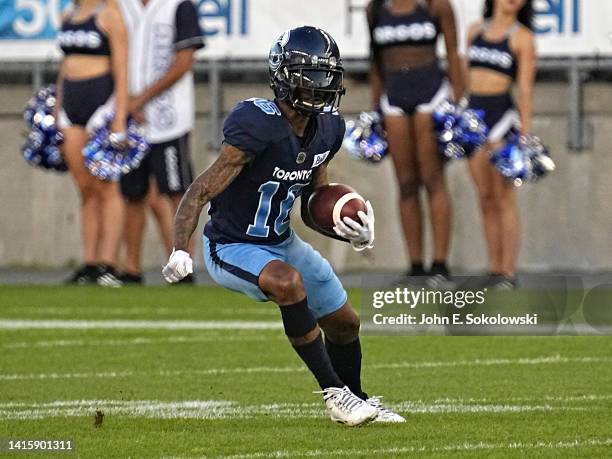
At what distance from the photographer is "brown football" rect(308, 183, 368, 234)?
24.7ft

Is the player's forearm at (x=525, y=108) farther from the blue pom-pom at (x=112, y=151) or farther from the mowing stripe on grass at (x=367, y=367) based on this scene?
the mowing stripe on grass at (x=367, y=367)

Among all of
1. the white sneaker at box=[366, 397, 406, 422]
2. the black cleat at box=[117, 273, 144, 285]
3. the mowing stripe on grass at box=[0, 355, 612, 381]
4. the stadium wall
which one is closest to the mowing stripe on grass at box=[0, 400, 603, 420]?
the white sneaker at box=[366, 397, 406, 422]

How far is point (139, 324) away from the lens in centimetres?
1182

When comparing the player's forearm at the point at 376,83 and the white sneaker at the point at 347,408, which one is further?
the player's forearm at the point at 376,83

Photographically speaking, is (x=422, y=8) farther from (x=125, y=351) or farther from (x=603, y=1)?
(x=125, y=351)

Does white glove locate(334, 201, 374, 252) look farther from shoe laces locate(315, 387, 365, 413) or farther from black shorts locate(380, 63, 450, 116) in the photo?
black shorts locate(380, 63, 450, 116)

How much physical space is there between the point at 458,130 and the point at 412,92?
442 mm

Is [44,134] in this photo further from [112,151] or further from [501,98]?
[501,98]

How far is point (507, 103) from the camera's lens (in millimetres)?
13898

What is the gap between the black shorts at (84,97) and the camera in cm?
1438

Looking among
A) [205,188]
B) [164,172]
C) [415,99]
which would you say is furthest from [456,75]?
[205,188]

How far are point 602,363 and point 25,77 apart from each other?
9.61 m

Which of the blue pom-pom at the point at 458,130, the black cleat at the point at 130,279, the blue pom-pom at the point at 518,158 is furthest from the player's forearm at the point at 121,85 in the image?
the blue pom-pom at the point at 518,158

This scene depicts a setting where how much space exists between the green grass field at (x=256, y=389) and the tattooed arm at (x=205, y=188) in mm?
741
